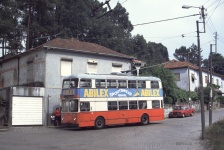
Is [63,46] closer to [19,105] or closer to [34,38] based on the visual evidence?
[19,105]

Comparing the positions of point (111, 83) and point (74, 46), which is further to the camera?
point (74, 46)

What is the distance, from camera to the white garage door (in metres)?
26.2

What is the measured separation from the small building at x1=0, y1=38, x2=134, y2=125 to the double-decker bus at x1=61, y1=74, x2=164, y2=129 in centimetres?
364

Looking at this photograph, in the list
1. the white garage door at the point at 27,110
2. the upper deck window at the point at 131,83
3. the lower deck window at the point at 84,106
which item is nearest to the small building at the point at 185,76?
the upper deck window at the point at 131,83

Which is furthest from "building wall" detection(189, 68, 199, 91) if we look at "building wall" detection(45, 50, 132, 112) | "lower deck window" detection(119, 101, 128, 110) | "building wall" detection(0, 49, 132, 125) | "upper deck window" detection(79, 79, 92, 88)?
"upper deck window" detection(79, 79, 92, 88)

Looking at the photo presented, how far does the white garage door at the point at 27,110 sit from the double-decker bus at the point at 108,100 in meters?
3.54

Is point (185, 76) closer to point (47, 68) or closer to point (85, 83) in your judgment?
point (47, 68)

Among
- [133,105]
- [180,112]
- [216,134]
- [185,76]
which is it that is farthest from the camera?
[185,76]

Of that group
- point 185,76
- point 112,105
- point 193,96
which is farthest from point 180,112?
point 185,76

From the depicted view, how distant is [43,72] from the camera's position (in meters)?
29.0

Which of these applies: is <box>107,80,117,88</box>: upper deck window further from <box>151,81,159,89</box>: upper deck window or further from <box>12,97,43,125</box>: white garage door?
<box>12,97,43,125</box>: white garage door

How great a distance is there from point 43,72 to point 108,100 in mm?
6976

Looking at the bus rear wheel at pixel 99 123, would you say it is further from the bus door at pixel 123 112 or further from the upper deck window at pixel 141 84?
the upper deck window at pixel 141 84

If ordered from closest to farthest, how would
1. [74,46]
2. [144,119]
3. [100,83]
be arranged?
[100,83], [144,119], [74,46]
